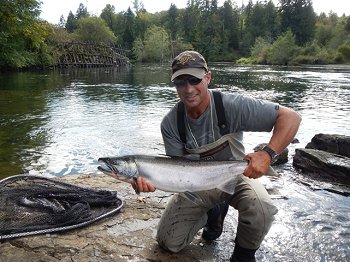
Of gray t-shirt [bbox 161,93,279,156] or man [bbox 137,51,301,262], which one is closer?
man [bbox 137,51,301,262]

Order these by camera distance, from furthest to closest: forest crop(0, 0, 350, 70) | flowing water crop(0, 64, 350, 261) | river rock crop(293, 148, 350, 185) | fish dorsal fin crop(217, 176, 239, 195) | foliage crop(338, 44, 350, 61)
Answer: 1. foliage crop(338, 44, 350, 61)
2. forest crop(0, 0, 350, 70)
3. river rock crop(293, 148, 350, 185)
4. flowing water crop(0, 64, 350, 261)
5. fish dorsal fin crop(217, 176, 239, 195)

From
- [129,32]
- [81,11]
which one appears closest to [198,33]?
[129,32]

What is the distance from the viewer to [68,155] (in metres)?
9.10

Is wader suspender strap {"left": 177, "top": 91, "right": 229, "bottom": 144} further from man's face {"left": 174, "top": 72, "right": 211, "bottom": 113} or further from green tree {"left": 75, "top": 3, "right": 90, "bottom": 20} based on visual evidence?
green tree {"left": 75, "top": 3, "right": 90, "bottom": 20}

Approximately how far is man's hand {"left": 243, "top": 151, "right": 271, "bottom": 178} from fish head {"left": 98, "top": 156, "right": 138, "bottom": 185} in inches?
45.4

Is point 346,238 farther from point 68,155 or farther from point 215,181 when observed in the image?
point 68,155

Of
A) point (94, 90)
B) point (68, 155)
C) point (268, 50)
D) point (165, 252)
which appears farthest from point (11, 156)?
point (268, 50)

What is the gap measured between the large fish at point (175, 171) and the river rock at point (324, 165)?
15.3ft

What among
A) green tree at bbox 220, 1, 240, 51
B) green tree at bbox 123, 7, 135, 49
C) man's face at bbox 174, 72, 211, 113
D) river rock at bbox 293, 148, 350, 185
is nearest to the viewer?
man's face at bbox 174, 72, 211, 113

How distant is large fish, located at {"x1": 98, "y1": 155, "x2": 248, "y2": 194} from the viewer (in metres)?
3.53

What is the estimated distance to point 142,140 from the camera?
11039 millimetres

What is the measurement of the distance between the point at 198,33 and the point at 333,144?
107 m

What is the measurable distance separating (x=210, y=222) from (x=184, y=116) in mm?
1388

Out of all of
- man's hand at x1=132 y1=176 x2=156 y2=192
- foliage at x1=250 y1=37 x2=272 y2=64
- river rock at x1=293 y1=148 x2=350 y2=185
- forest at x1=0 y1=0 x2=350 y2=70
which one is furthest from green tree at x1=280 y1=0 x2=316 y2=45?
man's hand at x1=132 y1=176 x2=156 y2=192
